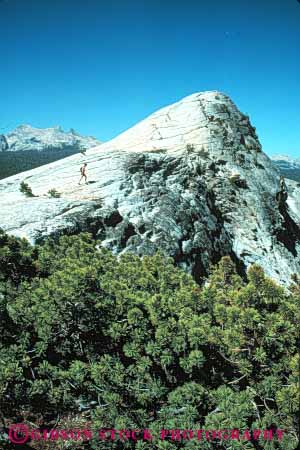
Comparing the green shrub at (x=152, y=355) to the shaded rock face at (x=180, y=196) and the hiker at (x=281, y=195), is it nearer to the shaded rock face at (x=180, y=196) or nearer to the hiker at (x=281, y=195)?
the shaded rock face at (x=180, y=196)

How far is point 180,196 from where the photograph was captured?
65.5 ft

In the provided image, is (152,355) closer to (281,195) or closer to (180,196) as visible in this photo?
(180,196)

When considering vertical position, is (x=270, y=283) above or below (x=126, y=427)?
above

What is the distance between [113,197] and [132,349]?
1239 centimetres

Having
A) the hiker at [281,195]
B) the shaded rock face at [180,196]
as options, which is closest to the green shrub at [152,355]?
the shaded rock face at [180,196]

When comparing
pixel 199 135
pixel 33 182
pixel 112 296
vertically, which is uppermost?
pixel 199 135

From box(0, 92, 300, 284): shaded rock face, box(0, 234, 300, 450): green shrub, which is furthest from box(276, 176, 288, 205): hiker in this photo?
box(0, 234, 300, 450): green shrub

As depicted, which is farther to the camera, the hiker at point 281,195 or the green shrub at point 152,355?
the hiker at point 281,195

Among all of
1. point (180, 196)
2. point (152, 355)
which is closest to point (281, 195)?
point (180, 196)

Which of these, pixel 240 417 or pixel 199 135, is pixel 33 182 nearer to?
pixel 199 135

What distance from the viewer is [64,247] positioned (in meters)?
8.70

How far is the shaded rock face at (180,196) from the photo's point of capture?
49.5ft

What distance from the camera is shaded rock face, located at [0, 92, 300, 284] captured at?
15.1 meters

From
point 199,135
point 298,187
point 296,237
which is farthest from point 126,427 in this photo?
point 298,187
